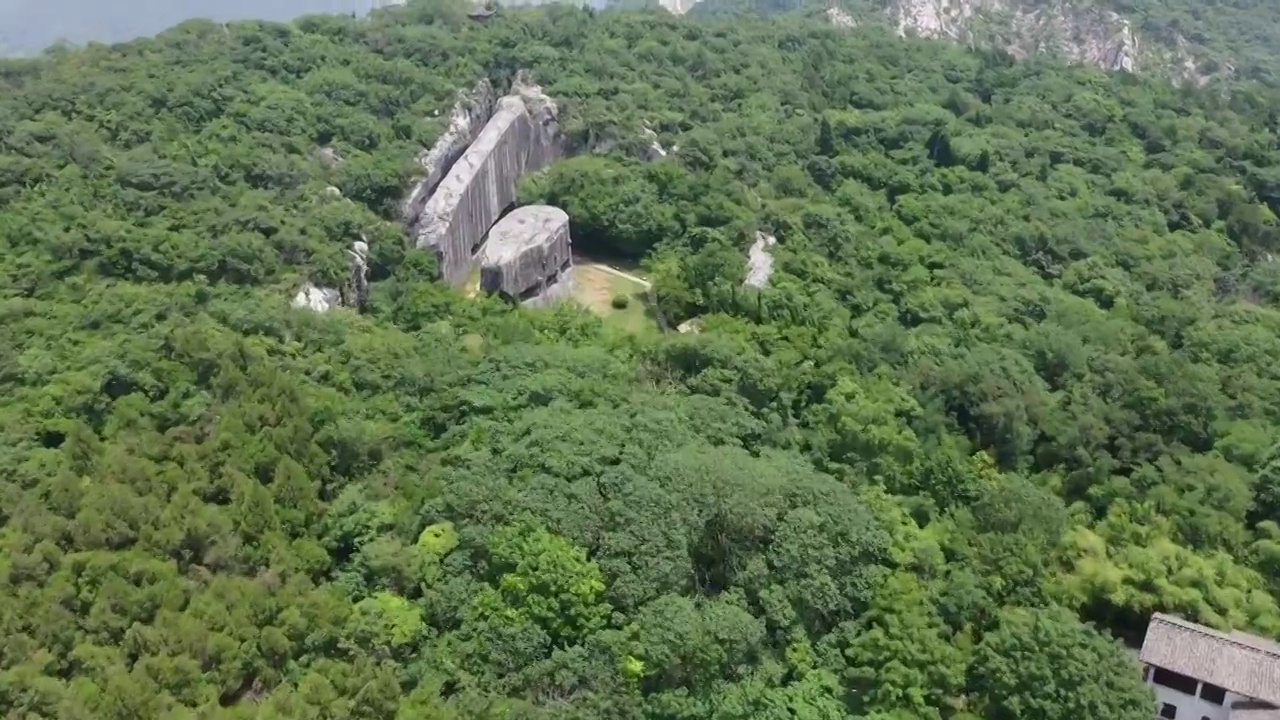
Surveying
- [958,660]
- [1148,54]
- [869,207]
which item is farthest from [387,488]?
[1148,54]

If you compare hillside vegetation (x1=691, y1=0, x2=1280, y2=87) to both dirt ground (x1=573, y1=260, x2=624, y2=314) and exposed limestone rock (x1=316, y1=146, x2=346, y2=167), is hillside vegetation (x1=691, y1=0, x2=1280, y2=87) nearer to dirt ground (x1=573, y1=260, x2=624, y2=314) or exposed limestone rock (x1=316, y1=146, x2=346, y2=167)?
dirt ground (x1=573, y1=260, x2=624, y2=314)

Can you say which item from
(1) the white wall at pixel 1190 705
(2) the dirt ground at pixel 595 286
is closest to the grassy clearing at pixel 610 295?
(2) the dirt ground at pixel 595 286

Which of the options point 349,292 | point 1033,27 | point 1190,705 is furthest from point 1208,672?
point 1033,27

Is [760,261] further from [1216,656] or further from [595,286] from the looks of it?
[1216,656]

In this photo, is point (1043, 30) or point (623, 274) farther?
point (1043, 30)

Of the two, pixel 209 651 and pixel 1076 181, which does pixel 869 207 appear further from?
pixel 209 651

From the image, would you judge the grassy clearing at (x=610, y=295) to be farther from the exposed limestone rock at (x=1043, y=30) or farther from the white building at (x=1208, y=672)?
the exposed limestone rock at (x=1043, y=30)
